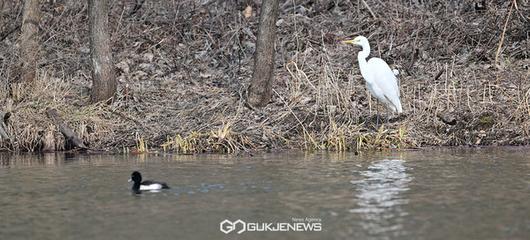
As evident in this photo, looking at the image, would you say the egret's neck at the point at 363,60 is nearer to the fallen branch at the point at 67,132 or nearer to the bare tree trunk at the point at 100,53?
the bare tree trunk at the point at 100,53

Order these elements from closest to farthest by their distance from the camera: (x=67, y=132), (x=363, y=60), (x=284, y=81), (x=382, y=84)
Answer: (x=67, y=132), (x=382, y=84), (x=363, y=60), (x=284, y=81)

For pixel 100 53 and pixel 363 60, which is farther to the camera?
pixel 100 53

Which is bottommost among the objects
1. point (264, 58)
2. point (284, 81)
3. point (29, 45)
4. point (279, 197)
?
point (279, 197)

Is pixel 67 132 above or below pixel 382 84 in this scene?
below

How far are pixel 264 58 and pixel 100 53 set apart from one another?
11.2 ft

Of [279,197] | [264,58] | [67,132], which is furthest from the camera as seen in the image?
[264,58]

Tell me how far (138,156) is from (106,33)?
11.8ft

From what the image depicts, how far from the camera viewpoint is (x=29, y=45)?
20031 mm

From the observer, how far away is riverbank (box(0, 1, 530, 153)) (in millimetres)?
17484

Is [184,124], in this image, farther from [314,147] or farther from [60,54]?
[60,54]

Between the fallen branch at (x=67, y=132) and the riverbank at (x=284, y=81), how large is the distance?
0.53ft

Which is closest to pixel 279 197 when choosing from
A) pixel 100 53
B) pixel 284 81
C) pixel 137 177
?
pixel 137 177

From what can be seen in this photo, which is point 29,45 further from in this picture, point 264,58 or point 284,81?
point 284,81

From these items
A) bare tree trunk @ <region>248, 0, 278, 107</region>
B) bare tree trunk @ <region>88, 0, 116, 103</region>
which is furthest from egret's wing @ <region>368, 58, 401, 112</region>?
bare tree trunk @ <region>88, 0, 116, 103</region>
